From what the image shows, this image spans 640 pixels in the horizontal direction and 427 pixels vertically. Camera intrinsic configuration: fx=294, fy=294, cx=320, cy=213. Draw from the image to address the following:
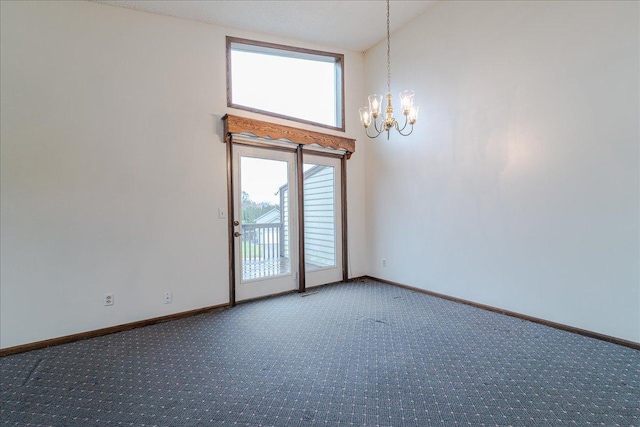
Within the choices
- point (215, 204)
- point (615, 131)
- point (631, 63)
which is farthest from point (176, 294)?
point (631, 63)

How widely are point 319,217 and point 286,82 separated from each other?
2000 mm

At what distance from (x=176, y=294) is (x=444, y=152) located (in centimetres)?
363

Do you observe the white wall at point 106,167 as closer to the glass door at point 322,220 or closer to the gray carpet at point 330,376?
the gray carpet at point 330,376

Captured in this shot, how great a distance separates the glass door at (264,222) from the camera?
3723mm

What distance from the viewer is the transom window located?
3.77 meters

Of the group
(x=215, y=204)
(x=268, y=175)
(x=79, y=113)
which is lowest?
(x=215, y=204)

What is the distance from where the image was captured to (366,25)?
13.2ft

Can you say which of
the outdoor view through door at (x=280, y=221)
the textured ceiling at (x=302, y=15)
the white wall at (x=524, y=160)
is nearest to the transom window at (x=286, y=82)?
the textured ceiling at (x=302, y=15)

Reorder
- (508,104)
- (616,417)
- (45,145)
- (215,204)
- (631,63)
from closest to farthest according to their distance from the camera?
(616,417)
(631,63)
(45,145)
(508,104)
(215,204)

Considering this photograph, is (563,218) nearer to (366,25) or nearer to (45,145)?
(366,25)

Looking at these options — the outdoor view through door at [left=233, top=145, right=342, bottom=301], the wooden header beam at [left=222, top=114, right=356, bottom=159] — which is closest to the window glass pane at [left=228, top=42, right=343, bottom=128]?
the wooden header beam at [left=222, top=114, right=356, bottom=159]

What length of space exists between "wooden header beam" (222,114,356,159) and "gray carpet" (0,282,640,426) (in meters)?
2.21

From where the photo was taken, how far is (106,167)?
291cm

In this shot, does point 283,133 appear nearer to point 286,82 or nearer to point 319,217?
point 286,82
